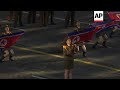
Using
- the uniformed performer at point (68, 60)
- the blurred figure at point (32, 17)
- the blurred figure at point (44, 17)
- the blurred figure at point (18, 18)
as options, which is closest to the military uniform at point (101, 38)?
the blurred figure at point (44, 17)

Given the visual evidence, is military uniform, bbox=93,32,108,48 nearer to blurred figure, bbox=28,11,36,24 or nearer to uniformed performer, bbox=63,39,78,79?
uniformed performer, bbox=63,39,78,79

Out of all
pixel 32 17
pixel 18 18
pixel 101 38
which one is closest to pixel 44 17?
pixel 18 18

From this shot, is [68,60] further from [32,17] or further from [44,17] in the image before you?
[32,17]

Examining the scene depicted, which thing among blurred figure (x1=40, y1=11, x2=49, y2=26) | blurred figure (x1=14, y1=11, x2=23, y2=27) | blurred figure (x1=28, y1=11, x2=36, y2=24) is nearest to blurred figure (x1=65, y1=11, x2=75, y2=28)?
blurred figure (x1=40, y1=11, x2=49, y2=26)

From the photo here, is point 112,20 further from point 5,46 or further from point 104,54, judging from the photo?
point 5,46

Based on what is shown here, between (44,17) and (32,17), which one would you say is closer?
(44,17)

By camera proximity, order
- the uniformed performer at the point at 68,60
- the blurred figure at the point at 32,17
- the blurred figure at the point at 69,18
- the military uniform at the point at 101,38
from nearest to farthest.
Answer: the uniformed performer at the point at 68,60 < the military uniform at the point at 101,38 < the blurred figure at the point at 69,18 < the blurred figure at the point at 32,17

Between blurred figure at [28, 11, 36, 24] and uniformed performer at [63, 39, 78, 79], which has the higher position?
blurred figure at [28, 11, 36, 24]

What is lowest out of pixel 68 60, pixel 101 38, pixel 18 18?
pixel 68 60

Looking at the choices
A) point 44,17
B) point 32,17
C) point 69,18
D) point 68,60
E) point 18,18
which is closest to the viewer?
point 68,60

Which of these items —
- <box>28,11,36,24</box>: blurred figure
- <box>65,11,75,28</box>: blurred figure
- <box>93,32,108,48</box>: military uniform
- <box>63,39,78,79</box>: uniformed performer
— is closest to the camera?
<box>63,39,78,79</box>: uniformed performer

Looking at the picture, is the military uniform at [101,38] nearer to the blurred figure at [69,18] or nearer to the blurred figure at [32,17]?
the blurred figure at [69,18]

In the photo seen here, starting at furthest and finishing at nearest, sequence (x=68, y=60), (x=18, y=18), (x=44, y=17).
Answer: (x=18, y=18), (x=44, y=17), (x=68, y=60)
